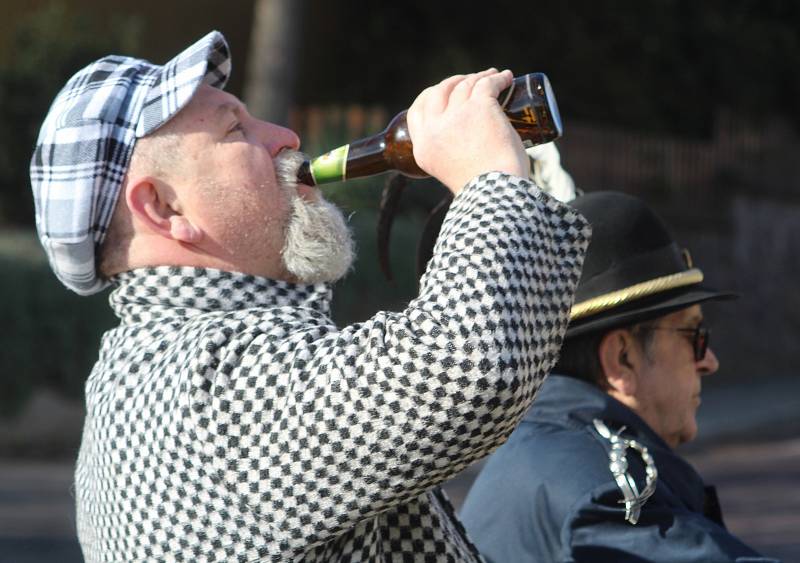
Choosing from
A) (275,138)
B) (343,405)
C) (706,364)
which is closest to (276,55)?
(706,364)

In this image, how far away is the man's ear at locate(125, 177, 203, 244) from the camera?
78.3 inches

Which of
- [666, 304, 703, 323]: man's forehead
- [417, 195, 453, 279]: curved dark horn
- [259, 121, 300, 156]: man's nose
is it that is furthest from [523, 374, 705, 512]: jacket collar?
[259, 121, 300, 156]: man's nose

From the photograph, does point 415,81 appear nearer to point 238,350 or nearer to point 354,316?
point 354,316

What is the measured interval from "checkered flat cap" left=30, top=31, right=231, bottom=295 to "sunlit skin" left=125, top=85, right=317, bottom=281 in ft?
0.12

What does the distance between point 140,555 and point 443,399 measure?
56cm

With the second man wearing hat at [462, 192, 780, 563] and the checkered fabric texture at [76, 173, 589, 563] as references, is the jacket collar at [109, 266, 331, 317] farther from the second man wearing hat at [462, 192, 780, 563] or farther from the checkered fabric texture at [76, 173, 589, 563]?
the second man wearing hat at [462, 192, 780, 563]

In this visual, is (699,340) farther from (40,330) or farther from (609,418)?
(40,330)

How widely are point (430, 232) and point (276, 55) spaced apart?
11.5m

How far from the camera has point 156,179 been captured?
2021 millimetres

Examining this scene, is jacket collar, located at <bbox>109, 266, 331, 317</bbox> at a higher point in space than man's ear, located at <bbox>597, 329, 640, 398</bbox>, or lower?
higher

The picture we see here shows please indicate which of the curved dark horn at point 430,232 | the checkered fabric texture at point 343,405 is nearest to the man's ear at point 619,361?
the curved dark horn at point 430,232

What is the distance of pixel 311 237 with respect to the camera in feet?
6.59

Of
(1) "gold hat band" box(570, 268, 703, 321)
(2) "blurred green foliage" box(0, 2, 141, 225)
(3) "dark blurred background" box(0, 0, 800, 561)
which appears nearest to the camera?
(1) "gold hat band" box(570, 268, 703, 321)

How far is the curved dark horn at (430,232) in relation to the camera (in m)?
2.58
